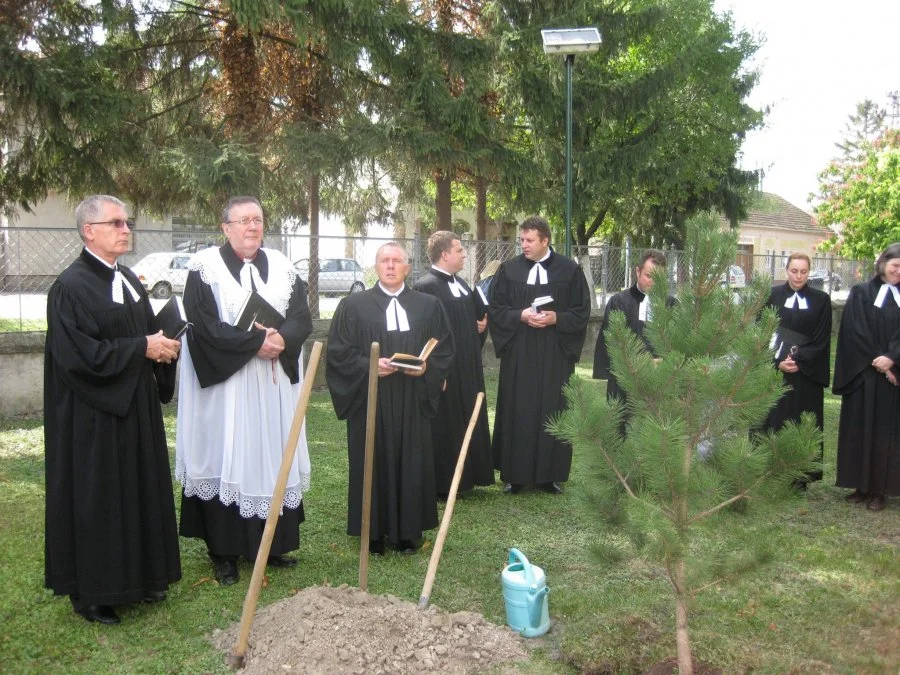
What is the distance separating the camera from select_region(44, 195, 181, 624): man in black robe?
4.14m

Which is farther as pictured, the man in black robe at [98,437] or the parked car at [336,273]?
the parked car at [336,273]

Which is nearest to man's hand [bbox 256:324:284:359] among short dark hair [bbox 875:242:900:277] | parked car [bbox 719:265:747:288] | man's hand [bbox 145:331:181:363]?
man's hand [bbox 145:331:181:363]

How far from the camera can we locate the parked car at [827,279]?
71.7 ft

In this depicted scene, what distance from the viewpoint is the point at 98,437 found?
4176mm

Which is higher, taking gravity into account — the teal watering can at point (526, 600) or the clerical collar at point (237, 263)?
the clerical collar at point (237, 263)

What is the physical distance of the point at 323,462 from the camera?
788cm

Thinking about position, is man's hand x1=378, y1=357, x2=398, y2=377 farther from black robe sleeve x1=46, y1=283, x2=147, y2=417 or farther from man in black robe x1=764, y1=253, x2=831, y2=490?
man in black robe x1=764, y1=253, x2=831, y2=490

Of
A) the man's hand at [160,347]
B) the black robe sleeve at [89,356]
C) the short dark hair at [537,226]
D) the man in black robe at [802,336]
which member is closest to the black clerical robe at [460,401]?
the short dark hair at [537,226]

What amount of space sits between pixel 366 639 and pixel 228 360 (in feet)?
5.80

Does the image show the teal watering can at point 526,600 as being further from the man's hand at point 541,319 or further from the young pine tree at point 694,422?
the man's hand at point 541,319

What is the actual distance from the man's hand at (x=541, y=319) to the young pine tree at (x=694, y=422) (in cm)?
324

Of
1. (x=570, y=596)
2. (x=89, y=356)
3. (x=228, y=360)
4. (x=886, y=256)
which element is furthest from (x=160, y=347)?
(x=886, y=256)

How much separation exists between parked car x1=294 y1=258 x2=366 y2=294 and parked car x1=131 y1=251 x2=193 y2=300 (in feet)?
5.06

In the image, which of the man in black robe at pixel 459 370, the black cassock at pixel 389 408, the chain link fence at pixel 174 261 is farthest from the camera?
the chain link fence at pixel 174 261
